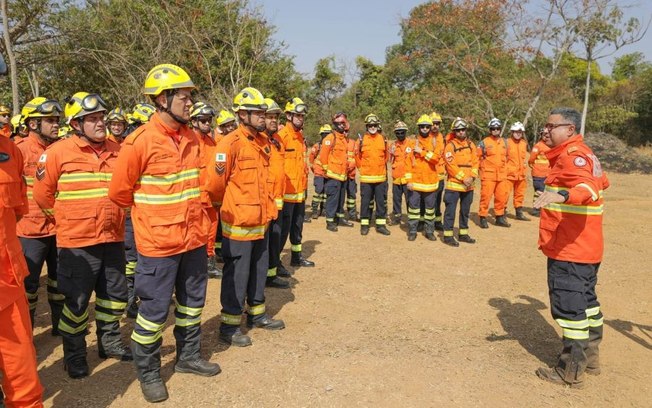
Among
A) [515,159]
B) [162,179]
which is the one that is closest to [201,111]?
[162,179]

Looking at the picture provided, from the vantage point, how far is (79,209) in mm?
3916

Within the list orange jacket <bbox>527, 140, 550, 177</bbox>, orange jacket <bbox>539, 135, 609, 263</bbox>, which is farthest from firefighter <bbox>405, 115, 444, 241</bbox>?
orange jacket <bbox>539, 135, 609, 263</bbox>

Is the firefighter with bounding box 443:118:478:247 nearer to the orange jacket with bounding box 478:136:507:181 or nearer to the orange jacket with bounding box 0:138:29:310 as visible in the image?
the orange jacket with bounding box 478:136:507:181

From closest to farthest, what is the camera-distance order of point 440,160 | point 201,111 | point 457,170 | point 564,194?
point 564,194
point 201,111
point 457,170
point 440,160

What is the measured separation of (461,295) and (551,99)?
22923 mm

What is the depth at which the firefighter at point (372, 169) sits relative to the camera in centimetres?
938

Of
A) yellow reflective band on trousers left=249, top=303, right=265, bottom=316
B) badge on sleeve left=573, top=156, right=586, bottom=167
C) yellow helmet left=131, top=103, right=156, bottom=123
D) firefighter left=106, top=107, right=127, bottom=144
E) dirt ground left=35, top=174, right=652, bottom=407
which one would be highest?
→ yellow helmet left=131, top=103, right=156, bottom=123

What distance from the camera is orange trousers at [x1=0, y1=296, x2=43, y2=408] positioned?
2697 mm

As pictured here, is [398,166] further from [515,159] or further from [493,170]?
[515,159]

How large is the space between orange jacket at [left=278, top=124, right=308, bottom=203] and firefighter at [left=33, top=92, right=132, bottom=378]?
2.97m

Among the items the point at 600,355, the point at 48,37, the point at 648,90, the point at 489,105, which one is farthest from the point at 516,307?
the point at 648,90

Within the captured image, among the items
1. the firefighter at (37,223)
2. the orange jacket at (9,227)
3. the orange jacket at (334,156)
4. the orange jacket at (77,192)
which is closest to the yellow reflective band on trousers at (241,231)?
the orange jacket at (77,192)

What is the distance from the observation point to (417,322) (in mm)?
5293

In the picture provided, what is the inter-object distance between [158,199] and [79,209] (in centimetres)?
85
